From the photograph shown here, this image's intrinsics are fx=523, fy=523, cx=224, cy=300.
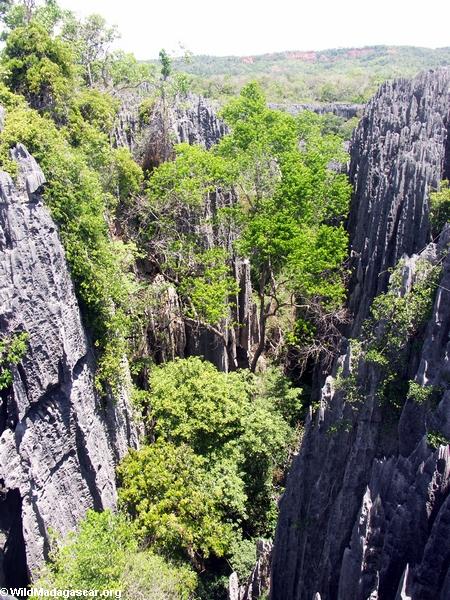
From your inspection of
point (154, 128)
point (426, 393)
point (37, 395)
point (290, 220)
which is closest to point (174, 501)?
point (37, 395)

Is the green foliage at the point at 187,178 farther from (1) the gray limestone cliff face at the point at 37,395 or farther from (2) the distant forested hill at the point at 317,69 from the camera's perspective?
(2) the distant forested hill at the point at 317,69

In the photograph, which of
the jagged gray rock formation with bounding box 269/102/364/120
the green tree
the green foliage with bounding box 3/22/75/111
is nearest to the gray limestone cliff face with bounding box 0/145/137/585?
the green tree

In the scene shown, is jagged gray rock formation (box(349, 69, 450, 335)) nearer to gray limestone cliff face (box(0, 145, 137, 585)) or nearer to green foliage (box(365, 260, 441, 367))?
green foliage (box(365, 260, 441, 367))

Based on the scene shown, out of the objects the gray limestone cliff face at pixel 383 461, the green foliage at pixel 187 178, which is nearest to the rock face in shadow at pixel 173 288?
the green foliage at pixel 187 178

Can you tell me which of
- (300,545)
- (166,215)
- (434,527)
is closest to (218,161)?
(166,215)

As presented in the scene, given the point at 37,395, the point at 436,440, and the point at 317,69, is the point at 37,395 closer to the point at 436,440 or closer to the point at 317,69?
the point at 436,440

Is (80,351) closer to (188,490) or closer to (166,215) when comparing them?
(188,490)
